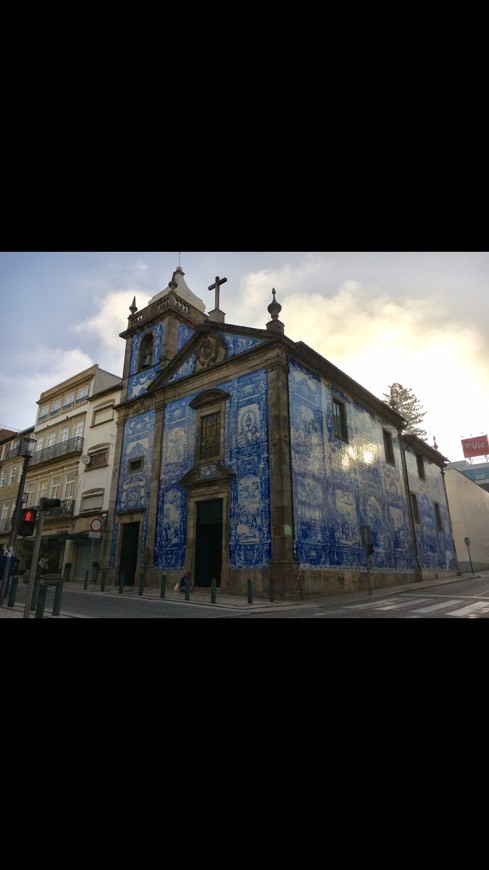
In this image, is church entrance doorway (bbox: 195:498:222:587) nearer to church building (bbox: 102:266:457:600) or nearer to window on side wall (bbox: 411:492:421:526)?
church building (bbox: 102:266:457:600)

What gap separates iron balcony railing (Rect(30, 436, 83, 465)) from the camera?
19.5 meters

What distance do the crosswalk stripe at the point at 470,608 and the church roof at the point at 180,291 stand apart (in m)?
15.1

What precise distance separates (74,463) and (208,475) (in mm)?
9571

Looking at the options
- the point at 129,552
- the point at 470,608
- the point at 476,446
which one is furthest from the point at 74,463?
the point at 476,446

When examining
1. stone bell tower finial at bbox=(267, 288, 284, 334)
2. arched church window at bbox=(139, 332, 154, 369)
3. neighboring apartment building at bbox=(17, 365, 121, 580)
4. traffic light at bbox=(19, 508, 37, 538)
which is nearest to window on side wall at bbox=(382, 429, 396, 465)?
stone bell tower finial at bbox=(267, 288, 284, 334)

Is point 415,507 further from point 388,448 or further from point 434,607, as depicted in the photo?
point 434,607

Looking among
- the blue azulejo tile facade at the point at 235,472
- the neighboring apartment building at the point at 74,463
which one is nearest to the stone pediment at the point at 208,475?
the blue azulejo tile facade at the point at 235,472

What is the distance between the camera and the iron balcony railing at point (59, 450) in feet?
64.1

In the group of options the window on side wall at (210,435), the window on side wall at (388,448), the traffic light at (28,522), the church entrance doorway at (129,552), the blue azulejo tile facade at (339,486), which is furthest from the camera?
the window on side wall at (388,448)

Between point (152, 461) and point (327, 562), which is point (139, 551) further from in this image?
point (327, 562)

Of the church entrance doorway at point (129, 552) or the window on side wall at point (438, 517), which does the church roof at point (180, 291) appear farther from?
the window on side wall at point (438, 517)
